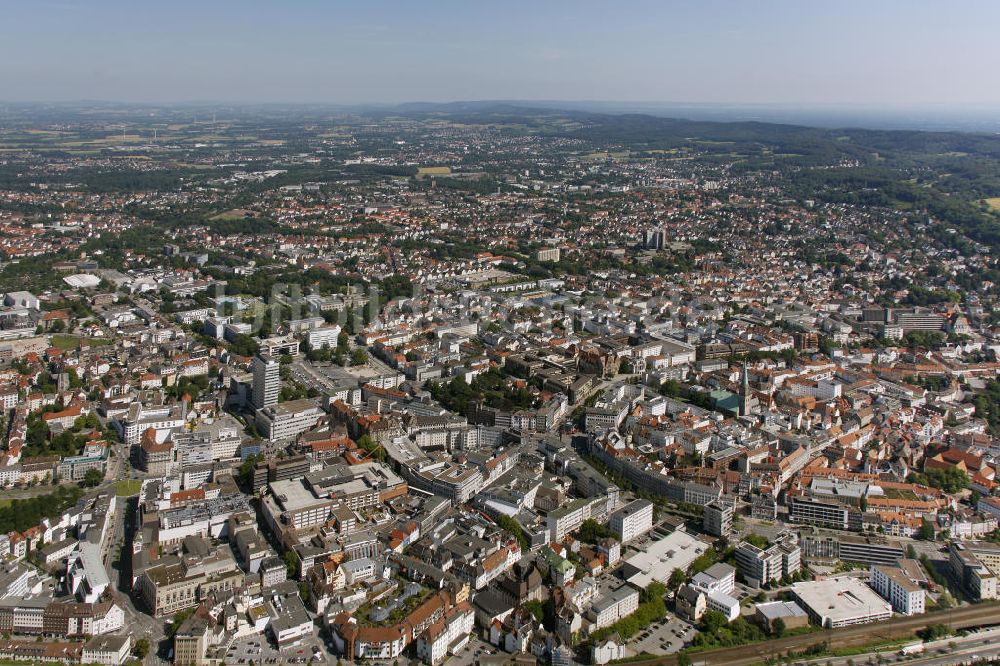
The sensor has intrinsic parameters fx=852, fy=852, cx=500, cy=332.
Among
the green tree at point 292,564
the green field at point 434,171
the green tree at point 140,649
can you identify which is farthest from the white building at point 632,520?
the green field at point 434,171

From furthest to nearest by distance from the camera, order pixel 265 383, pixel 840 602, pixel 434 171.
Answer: pixel 434 171 → pixel 265 383 → pixel 840 602

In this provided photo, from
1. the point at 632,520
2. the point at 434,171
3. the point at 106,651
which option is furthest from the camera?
the point at 434,171

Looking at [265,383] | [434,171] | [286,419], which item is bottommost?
[286,419]

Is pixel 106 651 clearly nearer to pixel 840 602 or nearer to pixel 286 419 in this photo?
pixel 286 419

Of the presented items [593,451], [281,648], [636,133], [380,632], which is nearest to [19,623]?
[281,648]

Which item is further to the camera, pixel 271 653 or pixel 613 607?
pixel 613 607

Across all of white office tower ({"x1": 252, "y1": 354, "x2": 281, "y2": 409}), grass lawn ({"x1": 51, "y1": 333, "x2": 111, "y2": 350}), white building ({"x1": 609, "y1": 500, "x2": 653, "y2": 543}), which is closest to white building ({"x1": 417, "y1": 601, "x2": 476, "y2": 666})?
white building ({"x1": 609, "y1": 500, "x2": 653, "y2": 543})

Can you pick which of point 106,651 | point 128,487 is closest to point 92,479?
point 128,487

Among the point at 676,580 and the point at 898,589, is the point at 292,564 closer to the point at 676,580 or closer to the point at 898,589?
the point at 676,580

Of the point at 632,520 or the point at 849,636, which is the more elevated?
the point at 632,520
